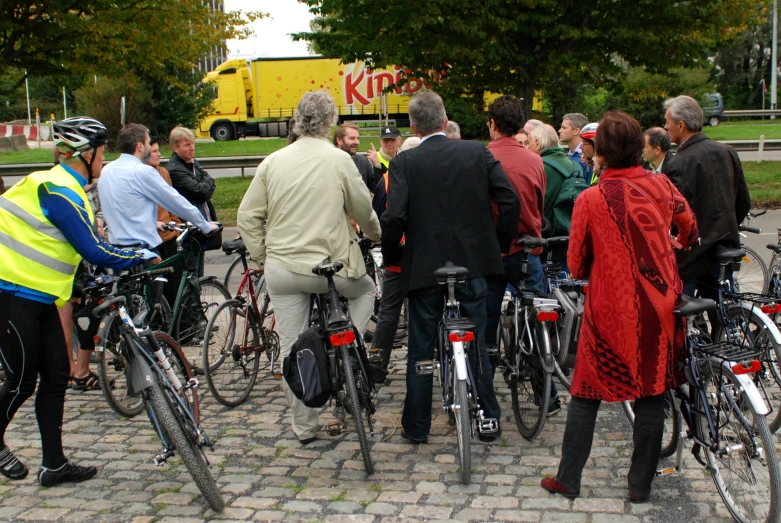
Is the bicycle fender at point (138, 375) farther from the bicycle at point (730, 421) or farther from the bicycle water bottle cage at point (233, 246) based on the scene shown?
the bicycle at point (730, 421)

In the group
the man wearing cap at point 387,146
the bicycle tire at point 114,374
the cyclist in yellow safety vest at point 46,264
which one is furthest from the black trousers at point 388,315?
the man wearing cap at point 387,146

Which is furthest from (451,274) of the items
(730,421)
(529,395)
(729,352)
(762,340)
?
(762,340)

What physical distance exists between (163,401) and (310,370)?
81 cm

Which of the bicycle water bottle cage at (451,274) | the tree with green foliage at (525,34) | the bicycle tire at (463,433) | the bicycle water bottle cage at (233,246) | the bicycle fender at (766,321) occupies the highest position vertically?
the tree with green foliage at (525,34)

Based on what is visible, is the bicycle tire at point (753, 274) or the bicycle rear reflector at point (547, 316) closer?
the bicycle rear reflector at point (547, 316)

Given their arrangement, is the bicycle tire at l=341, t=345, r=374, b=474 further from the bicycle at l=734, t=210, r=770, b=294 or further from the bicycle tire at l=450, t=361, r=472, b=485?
the bicycle at l=734, t=210, r=770, b=294

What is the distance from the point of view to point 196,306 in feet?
21.7

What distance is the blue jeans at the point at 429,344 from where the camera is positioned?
15.7 feet

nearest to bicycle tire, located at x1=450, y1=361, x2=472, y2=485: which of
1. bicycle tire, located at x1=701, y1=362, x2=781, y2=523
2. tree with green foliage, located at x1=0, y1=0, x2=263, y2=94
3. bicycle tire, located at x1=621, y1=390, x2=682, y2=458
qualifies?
bicycle tire, located at x1=621, y1=390, x2=682, y2=458

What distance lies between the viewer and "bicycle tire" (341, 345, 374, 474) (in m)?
4.49

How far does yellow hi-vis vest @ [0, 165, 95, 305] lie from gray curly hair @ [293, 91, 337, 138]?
4.39ft

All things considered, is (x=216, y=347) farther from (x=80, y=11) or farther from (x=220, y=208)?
(x=80, y=11)

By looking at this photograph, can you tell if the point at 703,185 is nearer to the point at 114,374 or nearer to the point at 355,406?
the point at 355,406

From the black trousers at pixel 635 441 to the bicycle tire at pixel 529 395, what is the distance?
685mm
